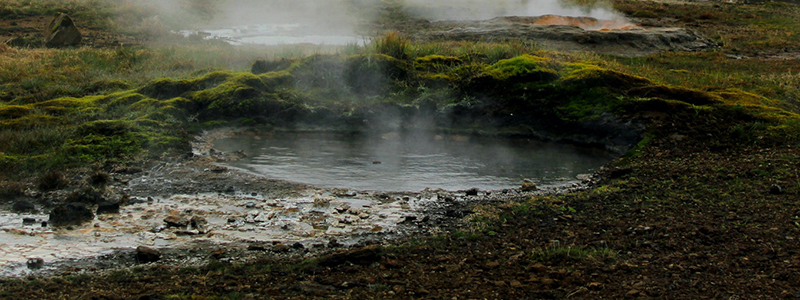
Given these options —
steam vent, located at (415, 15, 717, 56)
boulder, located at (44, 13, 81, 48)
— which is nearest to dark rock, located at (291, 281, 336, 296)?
steam vent, located at (415, 15, 717, 56)

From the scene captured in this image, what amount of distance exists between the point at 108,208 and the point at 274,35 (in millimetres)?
18269

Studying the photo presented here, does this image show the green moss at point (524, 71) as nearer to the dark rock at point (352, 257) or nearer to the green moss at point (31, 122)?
the dark rock at point (352, 257)

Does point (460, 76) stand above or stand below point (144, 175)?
above

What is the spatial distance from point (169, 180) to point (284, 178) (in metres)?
1.40

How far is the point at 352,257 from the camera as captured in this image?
5.30 metres

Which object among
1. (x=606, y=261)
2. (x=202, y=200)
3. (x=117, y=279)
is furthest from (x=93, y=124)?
(x=606, y=261)

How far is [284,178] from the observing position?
27.4ft

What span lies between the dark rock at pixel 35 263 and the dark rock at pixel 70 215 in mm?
1017

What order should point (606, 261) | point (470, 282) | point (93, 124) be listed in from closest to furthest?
point (470, 282), point (606, 261), point (93, 124)

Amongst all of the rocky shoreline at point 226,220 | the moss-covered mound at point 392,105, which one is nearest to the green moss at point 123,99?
the moss-covered mound at point 392,105

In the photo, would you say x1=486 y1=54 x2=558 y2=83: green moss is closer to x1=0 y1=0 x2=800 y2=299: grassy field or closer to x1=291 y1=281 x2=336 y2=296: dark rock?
x1=0 y1=0 x2=800 y2=299: grassy field

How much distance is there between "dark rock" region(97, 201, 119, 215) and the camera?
6828 millimetres

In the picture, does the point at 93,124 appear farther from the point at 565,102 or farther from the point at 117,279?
the point at 565,102

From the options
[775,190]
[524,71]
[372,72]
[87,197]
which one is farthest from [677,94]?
[87,197]
